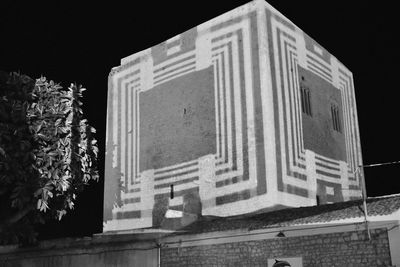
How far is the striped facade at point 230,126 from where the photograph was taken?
1716cm

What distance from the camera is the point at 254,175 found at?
54.9ft

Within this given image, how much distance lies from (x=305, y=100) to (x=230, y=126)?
311 centimetres

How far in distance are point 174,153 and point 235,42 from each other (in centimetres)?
435

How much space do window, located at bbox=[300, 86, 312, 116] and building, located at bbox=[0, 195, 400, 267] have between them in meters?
5.38

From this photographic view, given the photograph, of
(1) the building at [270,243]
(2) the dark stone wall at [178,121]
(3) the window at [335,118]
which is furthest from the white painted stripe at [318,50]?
(1) the building at [270,243]

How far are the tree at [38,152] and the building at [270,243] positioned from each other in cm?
144

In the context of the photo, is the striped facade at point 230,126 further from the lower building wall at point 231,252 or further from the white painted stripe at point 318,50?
the lower building wall at point 231,252

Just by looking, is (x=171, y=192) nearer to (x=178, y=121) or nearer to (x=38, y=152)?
(x=178, y=121)

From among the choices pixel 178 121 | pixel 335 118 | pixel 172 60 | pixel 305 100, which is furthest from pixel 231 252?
pixel 335 118

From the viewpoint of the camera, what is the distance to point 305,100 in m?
19.1

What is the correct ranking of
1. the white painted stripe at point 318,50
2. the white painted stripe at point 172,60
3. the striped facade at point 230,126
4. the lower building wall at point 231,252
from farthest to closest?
the white painted stripe at point 318,50 → the white painted stripe at point 172,60 → the striped facade at point 230,126 → the lower building wall at point 231,252

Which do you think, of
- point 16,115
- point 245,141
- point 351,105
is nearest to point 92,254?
point 16,115

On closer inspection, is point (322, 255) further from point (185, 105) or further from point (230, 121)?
point (185, 105)

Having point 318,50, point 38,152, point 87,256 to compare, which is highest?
point 318,50
